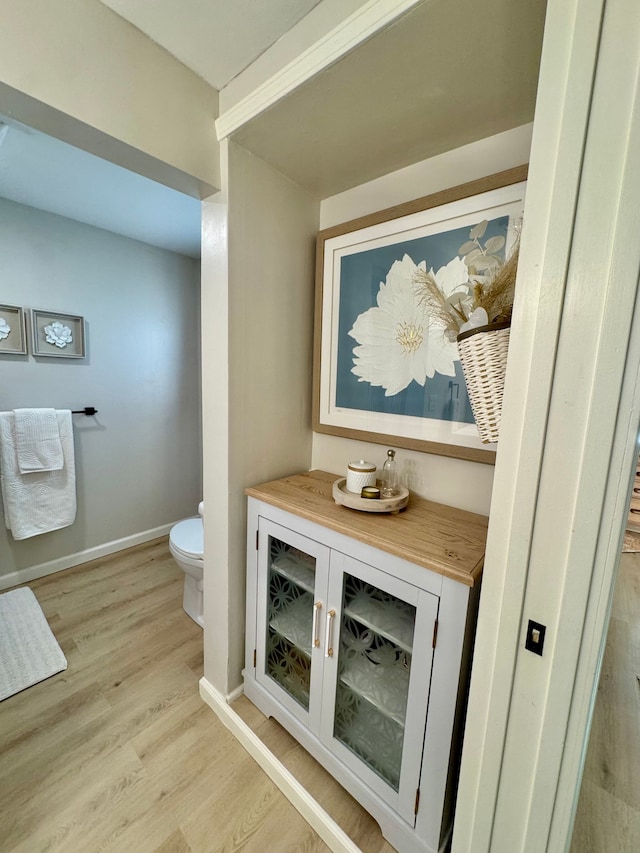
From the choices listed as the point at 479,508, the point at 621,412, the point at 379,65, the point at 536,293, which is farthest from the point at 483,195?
the point at 479,508

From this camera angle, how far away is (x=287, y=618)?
1.32 metres

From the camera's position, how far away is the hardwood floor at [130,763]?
104 cm

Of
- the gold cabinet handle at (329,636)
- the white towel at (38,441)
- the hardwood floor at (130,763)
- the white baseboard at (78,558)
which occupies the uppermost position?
the white towel at (38,441)

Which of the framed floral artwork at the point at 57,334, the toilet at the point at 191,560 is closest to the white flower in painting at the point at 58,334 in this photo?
the framed floral artwork at the point at 57,334

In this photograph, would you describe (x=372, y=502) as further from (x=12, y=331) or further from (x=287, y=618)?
(x=12, y=331)

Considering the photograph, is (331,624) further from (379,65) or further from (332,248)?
(379,65)

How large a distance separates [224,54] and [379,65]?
1.69 feet

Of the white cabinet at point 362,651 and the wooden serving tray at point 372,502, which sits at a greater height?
the wooden serving tray at point 372,502

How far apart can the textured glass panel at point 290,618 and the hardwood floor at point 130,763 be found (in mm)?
315

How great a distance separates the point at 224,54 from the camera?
3.34 ft

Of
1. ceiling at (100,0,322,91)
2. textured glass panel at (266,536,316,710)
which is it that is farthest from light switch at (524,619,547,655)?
ceiling at (100,0,322,91)

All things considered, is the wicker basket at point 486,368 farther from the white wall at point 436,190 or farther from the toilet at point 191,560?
the toilet at point 191,560

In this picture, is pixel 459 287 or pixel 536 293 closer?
pixel 536 293

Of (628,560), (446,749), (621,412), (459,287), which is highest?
(459,287)
